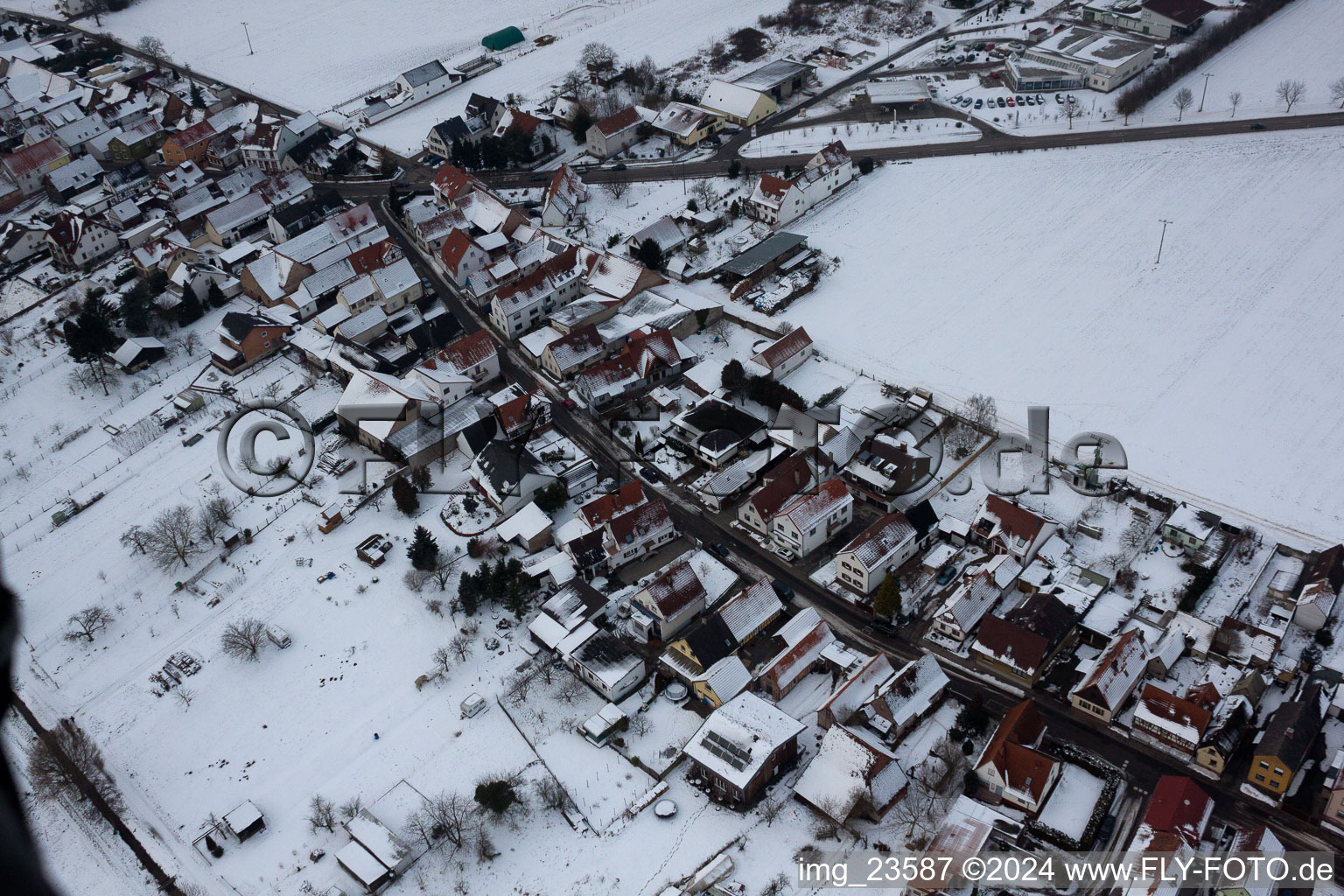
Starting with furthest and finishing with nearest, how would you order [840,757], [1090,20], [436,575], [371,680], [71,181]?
[1090,20]
[71,181]
[436,575]
[371,680]
[840,757]

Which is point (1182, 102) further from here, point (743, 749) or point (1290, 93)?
point (743, 749)

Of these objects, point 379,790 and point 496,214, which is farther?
point 496,214

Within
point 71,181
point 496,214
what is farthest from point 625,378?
point 71,181

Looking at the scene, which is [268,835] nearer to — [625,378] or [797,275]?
[625,378]

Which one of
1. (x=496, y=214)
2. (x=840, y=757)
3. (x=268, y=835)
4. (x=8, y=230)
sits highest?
(x=8, y=230)

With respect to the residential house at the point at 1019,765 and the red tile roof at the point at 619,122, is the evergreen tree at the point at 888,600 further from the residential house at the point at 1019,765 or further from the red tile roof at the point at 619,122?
the red tile roof at the point at 619,122

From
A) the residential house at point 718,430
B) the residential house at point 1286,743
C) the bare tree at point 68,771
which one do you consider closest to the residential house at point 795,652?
the residential house at point 718,430
